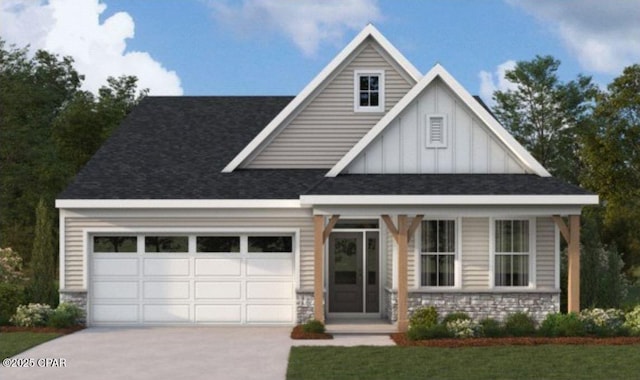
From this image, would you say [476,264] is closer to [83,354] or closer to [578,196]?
[578,196]

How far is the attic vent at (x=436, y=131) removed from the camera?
844 inches

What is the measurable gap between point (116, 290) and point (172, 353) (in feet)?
17.7

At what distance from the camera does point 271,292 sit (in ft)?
71.9

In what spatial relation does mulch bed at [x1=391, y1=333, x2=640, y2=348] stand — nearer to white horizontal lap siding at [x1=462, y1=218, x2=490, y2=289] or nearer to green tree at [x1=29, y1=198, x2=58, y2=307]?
white horizontal lap siding at [x1=462, y1=218, x2=490, y2=289]

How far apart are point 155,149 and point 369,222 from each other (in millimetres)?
6960

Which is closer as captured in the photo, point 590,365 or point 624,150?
point 590,365

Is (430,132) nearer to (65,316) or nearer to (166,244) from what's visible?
(166,244)

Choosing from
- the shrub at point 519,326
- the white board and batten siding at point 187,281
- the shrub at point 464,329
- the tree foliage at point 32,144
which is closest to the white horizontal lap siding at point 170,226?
the white board and batten siding at point 187,281

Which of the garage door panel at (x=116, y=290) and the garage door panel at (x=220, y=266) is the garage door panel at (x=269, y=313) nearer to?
the garage door panel at (x=220, y=266)

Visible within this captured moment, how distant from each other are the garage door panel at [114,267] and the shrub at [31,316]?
64.3 inches

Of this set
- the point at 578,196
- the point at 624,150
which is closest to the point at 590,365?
the point at 578,196

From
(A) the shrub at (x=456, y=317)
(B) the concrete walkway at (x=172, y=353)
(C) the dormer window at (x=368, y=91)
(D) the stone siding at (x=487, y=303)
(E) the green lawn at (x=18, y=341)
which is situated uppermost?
(C) the dormer window at (x=368, y=91)

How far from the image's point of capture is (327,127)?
24.0 m

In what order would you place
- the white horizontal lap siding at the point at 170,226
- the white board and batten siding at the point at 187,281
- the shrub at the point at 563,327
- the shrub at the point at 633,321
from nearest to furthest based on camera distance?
the shrub at the point at 563,327
the shrub at the point at 633,321
the white horizontal lap siding at the point at 170,226
the white board and batten siding at the point at 187,281
